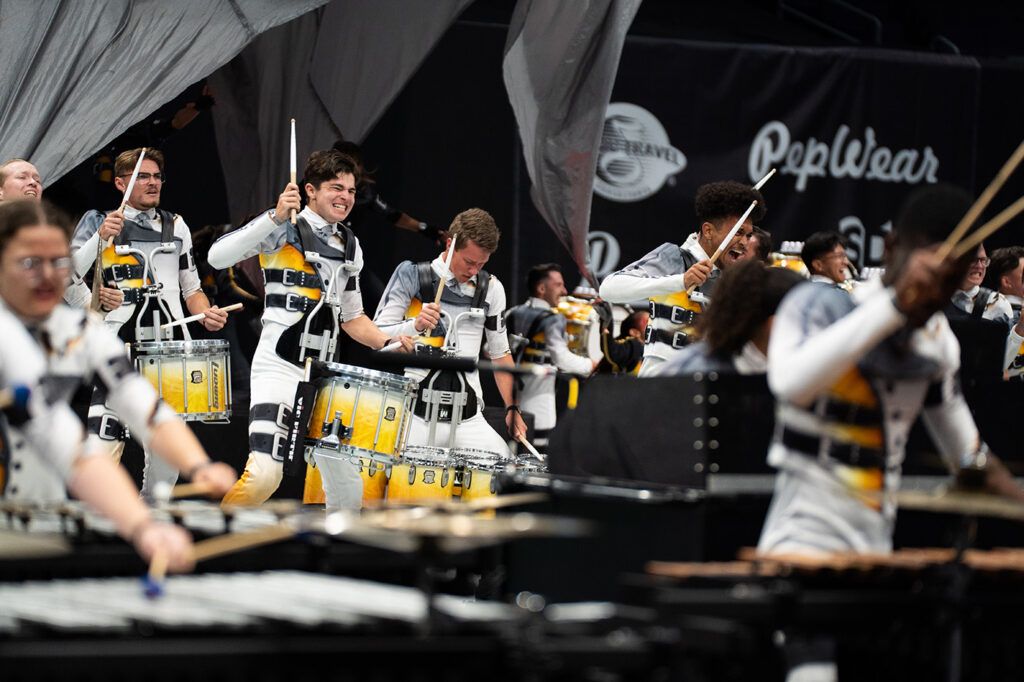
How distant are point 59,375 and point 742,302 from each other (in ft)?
7.09

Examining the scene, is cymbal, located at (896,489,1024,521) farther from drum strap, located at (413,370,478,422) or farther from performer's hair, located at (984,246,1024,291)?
performer's hair, located at (984,246,1024,291)

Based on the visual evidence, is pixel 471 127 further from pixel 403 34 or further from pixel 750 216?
pixel 750 216

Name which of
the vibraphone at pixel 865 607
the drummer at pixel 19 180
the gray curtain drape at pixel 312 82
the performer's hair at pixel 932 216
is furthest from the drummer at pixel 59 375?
the gray curtain drape at pixel 312 82

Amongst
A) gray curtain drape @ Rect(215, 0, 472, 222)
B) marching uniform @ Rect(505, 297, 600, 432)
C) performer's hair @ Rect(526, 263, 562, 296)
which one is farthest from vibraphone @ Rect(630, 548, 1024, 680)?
performer's hair @ Rect(526, 263, 562, 296)

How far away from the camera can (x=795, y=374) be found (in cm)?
445

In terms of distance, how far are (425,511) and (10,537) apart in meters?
1.09

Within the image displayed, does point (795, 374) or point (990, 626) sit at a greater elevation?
point (795, 374)

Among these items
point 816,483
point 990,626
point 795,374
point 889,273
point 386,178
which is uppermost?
point 386,178

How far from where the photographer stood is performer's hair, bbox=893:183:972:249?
4.65 meters

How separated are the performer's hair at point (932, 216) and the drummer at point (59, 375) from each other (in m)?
1.97

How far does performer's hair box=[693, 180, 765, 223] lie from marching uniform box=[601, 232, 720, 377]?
20 cm

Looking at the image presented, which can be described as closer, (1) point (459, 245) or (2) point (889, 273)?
(2) point (889, 273)

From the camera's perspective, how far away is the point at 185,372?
8641 millimetres

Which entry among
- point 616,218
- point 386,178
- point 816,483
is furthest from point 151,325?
point 816,483
